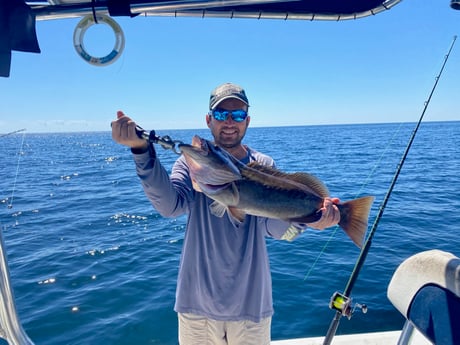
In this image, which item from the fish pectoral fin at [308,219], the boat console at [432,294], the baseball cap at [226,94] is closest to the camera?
the boat console at [432,294]

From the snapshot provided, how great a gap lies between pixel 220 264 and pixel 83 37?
2.37m

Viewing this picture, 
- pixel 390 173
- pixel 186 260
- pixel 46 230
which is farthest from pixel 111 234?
pixel 390 173

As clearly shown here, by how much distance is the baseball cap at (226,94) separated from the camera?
3.18m

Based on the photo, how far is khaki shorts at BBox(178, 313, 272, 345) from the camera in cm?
325

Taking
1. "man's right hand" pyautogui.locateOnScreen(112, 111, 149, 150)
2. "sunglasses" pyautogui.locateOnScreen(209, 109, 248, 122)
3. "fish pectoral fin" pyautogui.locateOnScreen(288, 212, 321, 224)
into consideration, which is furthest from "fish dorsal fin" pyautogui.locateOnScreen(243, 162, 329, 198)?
"man's right hand" pyautogui.locateOnScreen(112, 111, 149, 150)

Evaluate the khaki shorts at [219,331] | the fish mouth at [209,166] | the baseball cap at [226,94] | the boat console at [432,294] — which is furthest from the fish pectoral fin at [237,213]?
the boat console at [432,294]

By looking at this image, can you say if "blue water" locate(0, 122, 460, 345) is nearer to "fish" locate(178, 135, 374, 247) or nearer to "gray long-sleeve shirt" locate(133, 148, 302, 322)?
"gray long-sleeve shirt" locate(133, 148, 302, 322)

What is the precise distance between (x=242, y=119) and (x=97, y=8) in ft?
5.08

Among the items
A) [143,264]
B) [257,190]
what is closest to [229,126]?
[257,190]

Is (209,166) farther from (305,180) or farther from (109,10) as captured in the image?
(109,10)

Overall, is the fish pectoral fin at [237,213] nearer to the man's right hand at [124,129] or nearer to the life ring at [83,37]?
the man's right hand at [124,129]

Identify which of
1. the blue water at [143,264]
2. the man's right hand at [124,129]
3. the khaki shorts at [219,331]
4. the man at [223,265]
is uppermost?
the man's right hand at [124,129]

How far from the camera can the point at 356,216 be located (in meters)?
2.90

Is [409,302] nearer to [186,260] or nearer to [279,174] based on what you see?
[279,174]
